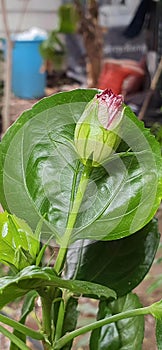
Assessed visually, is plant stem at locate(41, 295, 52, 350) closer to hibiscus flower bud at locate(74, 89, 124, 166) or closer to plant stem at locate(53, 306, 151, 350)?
plant stem at locate(53, 306, 151, 350)

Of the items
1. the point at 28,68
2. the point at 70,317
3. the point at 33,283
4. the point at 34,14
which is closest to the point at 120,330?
the point at 70,317

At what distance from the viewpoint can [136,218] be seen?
0.39 metres

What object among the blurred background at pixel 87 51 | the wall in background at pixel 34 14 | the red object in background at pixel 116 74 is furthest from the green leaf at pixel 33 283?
the wall in background at pixel 34 14

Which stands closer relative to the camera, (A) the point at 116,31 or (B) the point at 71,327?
(B) the point at 71,327

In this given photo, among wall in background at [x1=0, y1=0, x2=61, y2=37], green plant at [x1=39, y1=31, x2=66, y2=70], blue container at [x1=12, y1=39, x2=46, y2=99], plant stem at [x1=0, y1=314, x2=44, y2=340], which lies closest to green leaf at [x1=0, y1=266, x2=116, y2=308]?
plant stem at [x1=0, y1=314, x2=44, y2=340]

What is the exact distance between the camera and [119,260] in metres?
0.45

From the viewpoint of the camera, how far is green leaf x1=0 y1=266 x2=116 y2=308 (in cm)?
32

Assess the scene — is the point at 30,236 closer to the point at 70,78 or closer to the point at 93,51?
the point at 93,51

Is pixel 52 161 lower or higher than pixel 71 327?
higher

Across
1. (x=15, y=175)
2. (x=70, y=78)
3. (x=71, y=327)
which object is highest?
(x=15, y=175)

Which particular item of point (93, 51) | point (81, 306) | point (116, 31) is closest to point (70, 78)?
point (116, 31)

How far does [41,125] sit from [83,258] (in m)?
0.12

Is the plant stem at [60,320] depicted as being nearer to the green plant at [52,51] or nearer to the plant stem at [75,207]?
the plant stem at [75,207]

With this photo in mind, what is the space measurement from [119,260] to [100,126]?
0.46 ft
